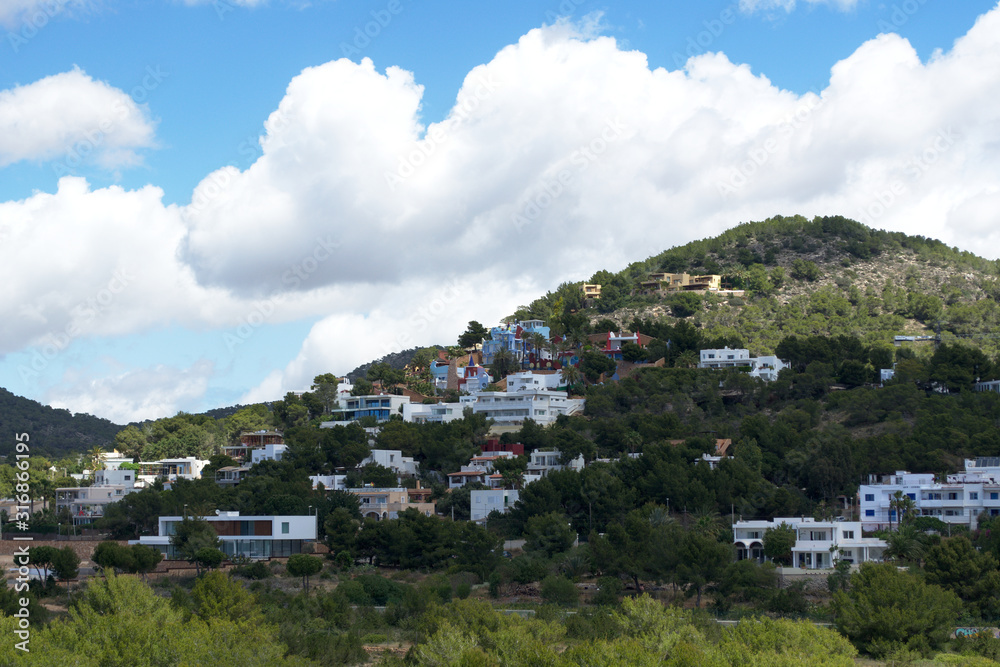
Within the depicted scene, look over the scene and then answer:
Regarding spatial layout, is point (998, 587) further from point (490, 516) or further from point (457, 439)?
point (457, 439)

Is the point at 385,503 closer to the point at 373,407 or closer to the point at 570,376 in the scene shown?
the point at 373,407

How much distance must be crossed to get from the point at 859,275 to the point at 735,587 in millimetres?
90578

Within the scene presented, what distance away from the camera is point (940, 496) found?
59594 mm

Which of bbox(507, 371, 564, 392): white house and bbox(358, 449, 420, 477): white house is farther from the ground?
bbox(507, 371, 564, 392): white house

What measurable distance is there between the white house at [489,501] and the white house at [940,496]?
20.0 metres

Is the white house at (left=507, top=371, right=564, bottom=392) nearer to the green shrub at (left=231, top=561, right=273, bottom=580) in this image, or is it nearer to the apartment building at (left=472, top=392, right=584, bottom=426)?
the apartment building at (left=472, top=392, right=584, bottom=426)

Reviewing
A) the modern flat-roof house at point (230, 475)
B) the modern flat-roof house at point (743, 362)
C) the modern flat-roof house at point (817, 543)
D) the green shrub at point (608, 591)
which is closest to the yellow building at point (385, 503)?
the modern flat-roof house at point (230, 475)

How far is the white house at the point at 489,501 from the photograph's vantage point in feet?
219

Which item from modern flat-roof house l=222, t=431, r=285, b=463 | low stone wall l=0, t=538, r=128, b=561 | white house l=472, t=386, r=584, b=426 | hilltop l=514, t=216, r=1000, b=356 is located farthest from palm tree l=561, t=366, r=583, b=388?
low stone wall l=0, t=538, r=128, b=561

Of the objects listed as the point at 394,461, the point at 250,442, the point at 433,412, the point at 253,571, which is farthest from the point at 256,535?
the point at 250,442

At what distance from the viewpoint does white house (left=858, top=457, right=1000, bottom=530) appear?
5850 centimetres

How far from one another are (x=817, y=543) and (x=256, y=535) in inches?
1188

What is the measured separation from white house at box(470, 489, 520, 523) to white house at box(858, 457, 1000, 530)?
2001cm

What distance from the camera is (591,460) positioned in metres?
71.4
